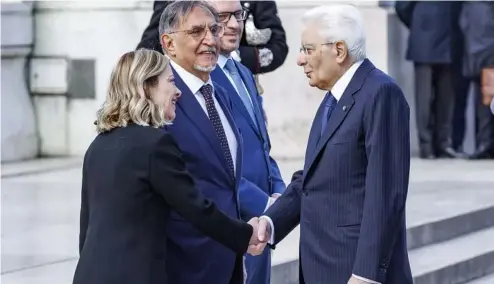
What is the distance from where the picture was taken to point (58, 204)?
9.11 meters

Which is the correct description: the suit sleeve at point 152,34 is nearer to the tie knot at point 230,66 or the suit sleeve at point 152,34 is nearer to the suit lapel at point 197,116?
the tie knot at point 230,66

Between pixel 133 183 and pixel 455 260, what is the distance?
4067 millimetres

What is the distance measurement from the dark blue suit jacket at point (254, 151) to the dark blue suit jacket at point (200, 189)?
0.45 metres

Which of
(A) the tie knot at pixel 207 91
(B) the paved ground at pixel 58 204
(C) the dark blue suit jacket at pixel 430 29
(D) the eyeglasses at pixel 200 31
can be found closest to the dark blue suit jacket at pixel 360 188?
(A) the tie knot at pixel 207 91

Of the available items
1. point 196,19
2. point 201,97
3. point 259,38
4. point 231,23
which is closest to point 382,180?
point 201,97

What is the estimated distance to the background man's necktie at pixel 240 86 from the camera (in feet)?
18.9

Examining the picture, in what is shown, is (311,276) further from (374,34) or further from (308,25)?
(374,34)

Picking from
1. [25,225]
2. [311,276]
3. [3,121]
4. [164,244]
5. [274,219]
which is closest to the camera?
[164,244]

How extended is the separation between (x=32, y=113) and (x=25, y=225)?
3.46 m

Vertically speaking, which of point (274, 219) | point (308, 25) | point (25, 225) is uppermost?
point (308, 25)

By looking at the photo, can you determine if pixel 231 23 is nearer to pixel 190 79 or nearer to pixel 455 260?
pixel 190 79

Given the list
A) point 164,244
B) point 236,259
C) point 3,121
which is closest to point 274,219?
point 236,259

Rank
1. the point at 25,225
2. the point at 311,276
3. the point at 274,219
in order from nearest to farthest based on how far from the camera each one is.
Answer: the point at 311,276, the point at 274,219, the point at 25,225

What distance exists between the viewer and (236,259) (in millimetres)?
4984
